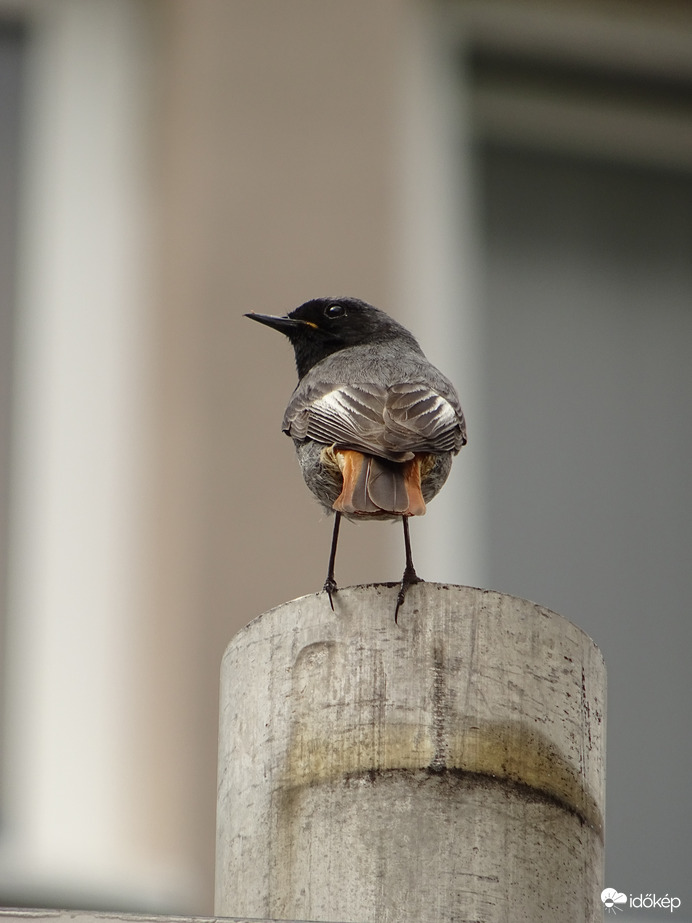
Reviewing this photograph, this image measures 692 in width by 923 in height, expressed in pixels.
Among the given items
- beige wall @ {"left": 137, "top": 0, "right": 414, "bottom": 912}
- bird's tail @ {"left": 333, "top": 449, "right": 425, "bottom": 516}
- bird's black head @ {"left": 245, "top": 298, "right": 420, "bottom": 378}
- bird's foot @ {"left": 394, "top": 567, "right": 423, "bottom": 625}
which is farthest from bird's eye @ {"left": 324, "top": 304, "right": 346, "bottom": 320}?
bird's foot @ {"left": 394, "top": 567, "right": 423, "bottom": 625}

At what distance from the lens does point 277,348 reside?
10.0 meters

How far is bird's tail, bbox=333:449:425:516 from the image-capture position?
562 centimetres

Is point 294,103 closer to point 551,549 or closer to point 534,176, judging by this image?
point 534,176

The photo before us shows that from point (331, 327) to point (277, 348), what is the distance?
101 inches

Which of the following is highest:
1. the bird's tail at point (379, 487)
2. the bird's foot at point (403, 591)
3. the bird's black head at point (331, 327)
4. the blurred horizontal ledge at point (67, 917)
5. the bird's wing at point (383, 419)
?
the bird's black head at point (331, 327)

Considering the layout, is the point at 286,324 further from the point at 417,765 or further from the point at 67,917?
the point at 67,917

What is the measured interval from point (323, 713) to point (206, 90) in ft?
21.2

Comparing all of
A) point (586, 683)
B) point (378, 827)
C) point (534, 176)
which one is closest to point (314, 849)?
point (378, 827)

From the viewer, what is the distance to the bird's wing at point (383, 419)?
580 cm

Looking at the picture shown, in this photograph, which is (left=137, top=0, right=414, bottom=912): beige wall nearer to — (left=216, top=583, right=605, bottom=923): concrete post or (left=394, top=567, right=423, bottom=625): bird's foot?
(left=216, top=583, right=605, bottom=923): concrete post

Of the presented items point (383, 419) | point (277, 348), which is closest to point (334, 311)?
point (383, 419)

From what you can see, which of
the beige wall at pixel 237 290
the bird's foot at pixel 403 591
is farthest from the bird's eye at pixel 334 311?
the bird's foot at pixel 403 591

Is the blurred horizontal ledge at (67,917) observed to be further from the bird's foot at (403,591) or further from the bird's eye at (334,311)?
the bird's eye at (334,311)

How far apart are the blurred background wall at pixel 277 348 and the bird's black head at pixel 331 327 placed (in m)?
2.03
